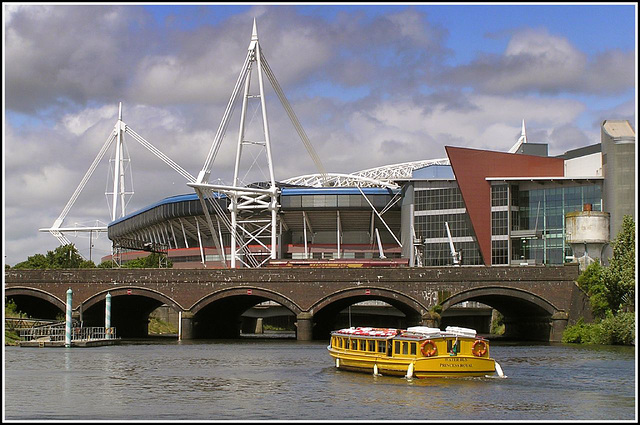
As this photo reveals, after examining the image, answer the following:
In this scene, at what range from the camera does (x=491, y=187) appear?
116938 mm

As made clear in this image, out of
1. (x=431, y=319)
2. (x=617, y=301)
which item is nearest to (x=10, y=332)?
(x=431, y=319)

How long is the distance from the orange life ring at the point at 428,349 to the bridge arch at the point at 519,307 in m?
40.9

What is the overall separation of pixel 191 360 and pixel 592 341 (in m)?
37.5

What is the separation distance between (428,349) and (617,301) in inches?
1445

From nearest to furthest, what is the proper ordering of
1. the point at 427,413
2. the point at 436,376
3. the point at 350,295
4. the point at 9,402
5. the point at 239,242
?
the point at 427,413
the point at 9,402
the point at 436,376
the point at 350,295
the point at 239,242

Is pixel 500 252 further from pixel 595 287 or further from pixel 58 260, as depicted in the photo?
pixel 58 260

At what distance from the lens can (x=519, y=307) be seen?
103438 millimetres

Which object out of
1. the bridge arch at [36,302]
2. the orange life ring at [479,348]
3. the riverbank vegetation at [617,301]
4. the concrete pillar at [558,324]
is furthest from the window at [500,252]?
the orange life ring at [479,348]

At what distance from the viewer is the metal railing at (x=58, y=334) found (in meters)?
86.7

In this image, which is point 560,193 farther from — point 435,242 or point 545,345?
point 545,345

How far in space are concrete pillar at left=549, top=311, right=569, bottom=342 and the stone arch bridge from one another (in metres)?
0.09

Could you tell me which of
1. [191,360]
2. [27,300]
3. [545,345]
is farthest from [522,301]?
[27,300]

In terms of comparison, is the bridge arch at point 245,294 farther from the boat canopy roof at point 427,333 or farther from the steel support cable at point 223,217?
the boat canopy roof at point 427,333

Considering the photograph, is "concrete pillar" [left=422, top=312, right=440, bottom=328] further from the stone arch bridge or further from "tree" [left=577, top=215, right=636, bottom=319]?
"tree" [left=577, top=215, right=636, bottom=319]
